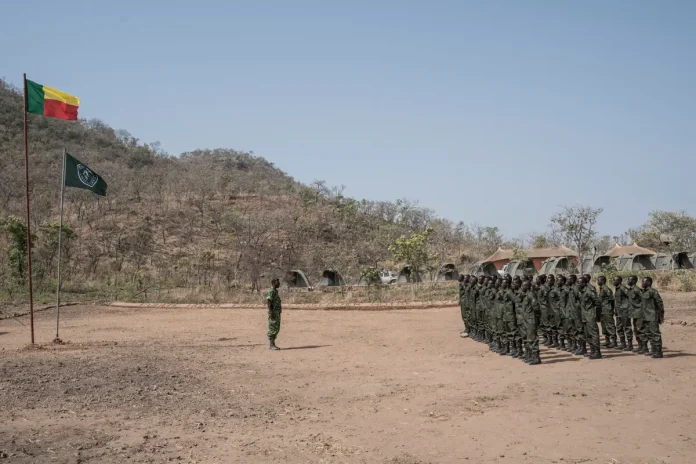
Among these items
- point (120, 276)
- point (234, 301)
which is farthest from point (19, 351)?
point (120, 276)

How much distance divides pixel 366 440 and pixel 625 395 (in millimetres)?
4063

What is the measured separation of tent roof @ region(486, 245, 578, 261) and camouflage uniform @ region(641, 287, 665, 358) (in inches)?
1122

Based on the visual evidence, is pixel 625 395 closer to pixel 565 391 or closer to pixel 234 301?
pixel 565 391

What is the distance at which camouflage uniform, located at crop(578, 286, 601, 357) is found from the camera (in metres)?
12.0

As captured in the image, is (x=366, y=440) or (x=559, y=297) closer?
(x=366, y=440)

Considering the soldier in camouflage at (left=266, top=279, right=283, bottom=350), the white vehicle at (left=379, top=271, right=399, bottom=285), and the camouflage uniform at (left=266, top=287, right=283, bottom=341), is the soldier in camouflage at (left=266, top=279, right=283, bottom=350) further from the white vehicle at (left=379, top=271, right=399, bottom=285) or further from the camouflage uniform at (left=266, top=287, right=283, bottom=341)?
the white vehicle at (left=379, top=271, right=399, bottom=285)

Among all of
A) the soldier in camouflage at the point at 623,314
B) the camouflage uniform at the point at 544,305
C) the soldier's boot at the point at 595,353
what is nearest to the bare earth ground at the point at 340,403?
the soldier's boot at the point at 595,353

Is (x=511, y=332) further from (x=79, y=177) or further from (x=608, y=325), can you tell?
(x=79, y=177)

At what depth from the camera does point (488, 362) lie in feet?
39.9

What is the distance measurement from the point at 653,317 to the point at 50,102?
46.9 ft

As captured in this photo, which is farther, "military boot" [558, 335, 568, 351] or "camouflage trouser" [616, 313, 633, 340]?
"military boot" [558, 335, 568, 351]

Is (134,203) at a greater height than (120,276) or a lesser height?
greater

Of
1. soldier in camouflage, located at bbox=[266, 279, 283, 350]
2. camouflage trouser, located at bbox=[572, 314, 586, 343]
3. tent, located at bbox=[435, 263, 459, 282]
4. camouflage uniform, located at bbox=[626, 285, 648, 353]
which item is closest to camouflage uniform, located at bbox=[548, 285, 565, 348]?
camouflage trouser, located at bbox=[572, 314, 586, 343]

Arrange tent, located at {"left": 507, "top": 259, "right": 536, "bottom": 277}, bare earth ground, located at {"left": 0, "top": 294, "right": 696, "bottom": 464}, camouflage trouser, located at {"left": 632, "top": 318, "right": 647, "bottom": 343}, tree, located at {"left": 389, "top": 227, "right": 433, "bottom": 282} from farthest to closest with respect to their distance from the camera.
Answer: tent, located at {"left": 507, "top": 259, "right": 536, "bottom": 277} → tree, located at {"left": 389, "top": 227, "right": 433, "bottom": 282} → camouflage trouser, located at {"left": 632, "top": 318, "right": 647, "bottom": 343} → bare earth ground, located at {"left": 0, "top": 294, "right": 696, "bottom": 464}
